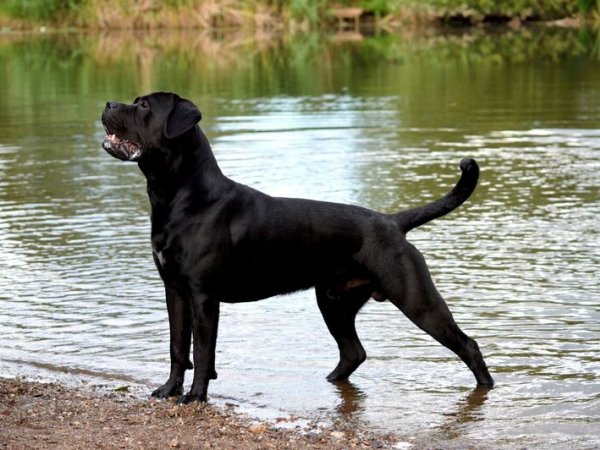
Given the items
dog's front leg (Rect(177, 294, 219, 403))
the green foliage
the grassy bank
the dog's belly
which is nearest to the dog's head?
the dog's belly

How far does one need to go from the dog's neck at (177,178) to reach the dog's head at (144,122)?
3.0 inches

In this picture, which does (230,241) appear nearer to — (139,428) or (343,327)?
(343,327)

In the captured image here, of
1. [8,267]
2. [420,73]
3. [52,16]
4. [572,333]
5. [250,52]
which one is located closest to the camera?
[572,333]

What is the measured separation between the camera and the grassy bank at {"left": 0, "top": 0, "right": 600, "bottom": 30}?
5681 cm

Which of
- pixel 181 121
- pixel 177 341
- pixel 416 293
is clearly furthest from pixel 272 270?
pixel 181 121

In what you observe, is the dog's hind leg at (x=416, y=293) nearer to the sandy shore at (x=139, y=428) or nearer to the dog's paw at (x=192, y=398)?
the sandy shore at (x=139, y=428)

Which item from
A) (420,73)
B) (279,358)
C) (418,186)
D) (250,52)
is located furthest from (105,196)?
(250,52)

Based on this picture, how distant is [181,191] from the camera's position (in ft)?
24.2

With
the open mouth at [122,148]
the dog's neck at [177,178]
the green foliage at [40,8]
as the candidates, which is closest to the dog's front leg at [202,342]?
the dog's neck at [177,178]

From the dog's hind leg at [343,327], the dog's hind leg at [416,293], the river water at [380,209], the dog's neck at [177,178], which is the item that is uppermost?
the dog's neck at [177,178]

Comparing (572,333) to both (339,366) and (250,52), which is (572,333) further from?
(250,52)

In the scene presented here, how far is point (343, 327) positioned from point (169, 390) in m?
1.15

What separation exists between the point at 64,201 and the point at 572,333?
766cm

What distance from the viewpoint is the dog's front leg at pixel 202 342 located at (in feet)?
24.0
